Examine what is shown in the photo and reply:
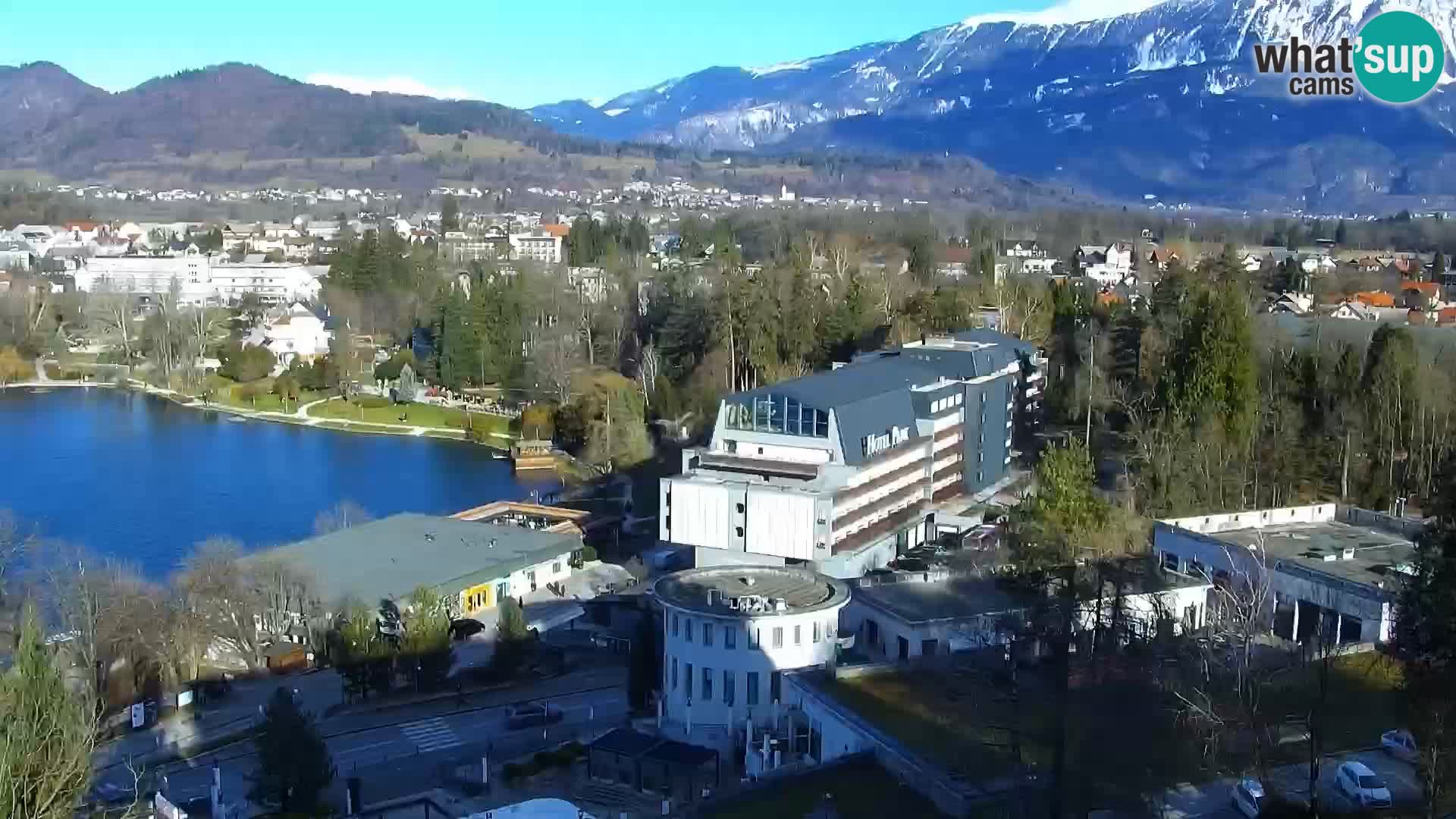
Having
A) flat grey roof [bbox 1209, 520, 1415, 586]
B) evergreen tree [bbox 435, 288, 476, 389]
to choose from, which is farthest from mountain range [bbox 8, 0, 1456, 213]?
flat grey roof [bbox 1209, 520, 1415, 586]

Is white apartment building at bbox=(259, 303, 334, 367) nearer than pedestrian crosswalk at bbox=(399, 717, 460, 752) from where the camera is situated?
No

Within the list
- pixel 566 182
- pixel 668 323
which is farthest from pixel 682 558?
pixel 566 182

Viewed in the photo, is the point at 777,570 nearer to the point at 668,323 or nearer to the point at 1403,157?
the point at 668,323

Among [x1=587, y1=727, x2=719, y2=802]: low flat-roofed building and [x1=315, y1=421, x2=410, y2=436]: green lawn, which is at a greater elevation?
[x1=587, y1=727, x2=719, y2=802]: low flat-roofed building

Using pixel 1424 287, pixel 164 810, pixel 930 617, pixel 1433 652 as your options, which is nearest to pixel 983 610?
pixel 930 617

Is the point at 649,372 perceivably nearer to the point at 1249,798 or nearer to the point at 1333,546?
the point at 1333,546

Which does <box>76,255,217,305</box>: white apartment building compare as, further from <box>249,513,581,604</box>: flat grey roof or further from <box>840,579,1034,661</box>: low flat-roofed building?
<box>840,579,1034,661</box>: low flat-roofed building

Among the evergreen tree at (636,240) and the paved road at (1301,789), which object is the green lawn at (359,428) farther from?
the paved road at (1301,789)
